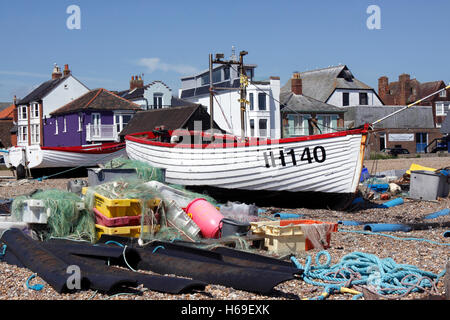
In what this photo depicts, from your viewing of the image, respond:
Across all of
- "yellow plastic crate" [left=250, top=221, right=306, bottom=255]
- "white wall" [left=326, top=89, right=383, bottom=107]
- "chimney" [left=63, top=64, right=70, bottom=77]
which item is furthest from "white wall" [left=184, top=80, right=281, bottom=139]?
"yellow plastic crate" [left=250, top=221, right=306, bottom=255]

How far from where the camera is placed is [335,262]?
271 inches

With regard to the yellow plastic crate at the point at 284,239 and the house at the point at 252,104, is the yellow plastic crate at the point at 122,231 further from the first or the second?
the house at the point at 252,104

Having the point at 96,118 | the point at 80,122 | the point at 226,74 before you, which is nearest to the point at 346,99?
the point at 226,74

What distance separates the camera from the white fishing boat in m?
25.0

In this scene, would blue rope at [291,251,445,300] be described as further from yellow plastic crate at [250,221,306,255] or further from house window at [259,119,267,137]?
house window at [259,119,267,137]

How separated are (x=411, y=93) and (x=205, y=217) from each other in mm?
59277

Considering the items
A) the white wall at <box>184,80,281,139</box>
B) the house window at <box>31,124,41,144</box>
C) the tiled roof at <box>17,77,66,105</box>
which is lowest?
the house window at <box>31,124,41,144</box>

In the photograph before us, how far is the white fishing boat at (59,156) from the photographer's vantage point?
25.0 metres

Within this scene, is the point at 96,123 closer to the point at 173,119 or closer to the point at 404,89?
the point at 173,119

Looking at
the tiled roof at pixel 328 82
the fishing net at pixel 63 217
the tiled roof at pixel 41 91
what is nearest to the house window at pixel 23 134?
the tiled roof at pixel 41 91

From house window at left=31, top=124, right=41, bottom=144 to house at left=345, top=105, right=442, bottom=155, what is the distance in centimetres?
3072

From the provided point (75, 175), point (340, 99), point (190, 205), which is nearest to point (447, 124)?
point (340, 99)
